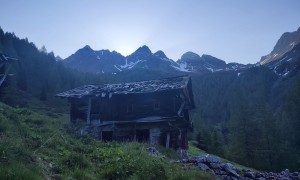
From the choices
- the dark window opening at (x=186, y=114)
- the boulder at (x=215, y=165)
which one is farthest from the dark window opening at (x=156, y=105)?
the boulder at (x=215, y=165)

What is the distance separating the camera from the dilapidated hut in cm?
2708

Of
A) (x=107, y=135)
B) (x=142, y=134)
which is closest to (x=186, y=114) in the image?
(x=142, y=134)

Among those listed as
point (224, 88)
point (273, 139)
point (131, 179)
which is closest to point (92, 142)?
point (131, 179)

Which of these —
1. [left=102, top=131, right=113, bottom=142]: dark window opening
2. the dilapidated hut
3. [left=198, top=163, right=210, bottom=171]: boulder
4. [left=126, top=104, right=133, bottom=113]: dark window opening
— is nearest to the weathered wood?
the dilapidated hut

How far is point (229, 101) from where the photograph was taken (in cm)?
12975

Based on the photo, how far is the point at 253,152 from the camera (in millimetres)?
43438

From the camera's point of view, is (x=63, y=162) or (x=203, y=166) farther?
(x=203, y=166)

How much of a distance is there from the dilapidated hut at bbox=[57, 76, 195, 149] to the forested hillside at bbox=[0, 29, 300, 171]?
26.6 feet

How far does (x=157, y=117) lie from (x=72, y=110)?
9180mm

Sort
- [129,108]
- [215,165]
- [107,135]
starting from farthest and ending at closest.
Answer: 1. [107,135]
2. [129,108]
3. [215,165]

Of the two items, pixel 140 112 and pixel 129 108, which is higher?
pixel 129 108

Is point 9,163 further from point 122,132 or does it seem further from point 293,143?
point 293,143

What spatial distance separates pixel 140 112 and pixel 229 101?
106876 millimetres

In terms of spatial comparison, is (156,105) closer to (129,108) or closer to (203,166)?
(129,108)
